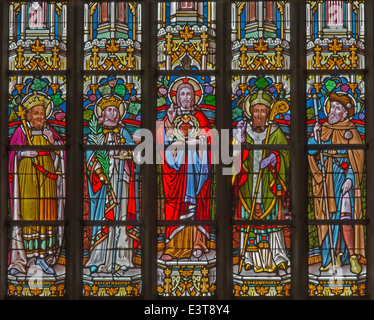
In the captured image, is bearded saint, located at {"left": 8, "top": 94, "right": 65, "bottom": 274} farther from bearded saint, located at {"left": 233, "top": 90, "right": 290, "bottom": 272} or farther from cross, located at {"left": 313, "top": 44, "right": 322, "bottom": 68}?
cross, located at {"left": 313, "top": 44, "right": 322, "bottom": 68}

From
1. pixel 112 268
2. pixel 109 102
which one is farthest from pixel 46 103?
pixel 112 268

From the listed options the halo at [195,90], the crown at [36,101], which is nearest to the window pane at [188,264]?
the halo at [195,90]

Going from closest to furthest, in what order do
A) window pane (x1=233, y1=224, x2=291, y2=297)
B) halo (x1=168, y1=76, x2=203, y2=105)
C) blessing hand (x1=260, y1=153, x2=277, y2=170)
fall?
window pane (x1=233, y1=224, x2=291, y2=297), blessing hand (x1=260, y1=153, x2=277, y2=170), halo (x1=168, y1=76, x2=203, y2=105)

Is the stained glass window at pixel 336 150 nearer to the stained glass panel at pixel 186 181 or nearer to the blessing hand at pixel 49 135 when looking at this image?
the stained glass panel at pixel 186 181

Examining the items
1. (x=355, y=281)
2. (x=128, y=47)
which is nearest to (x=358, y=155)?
(x=355, y=281)

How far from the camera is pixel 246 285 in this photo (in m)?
9.55

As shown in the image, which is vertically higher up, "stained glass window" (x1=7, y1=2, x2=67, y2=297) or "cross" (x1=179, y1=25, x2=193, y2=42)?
"cross" (x1=179, y1=25, x2=193, y2=42)

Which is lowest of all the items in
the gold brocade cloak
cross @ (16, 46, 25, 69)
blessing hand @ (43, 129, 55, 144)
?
the gold brocade cloak

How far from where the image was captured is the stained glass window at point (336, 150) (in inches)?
376

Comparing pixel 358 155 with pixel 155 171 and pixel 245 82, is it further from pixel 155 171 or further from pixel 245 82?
pixel 155 171

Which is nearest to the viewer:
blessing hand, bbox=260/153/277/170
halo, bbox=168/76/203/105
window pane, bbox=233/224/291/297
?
window pane, bbox=233/224/291/297

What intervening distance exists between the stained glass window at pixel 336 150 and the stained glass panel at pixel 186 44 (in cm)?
113

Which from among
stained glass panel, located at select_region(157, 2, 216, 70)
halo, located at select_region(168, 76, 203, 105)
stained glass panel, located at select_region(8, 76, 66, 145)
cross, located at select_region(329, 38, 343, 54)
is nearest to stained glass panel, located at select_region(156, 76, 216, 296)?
halo, located at select_region(168, 76, 203, 105)

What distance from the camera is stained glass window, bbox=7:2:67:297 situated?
9570 mm
